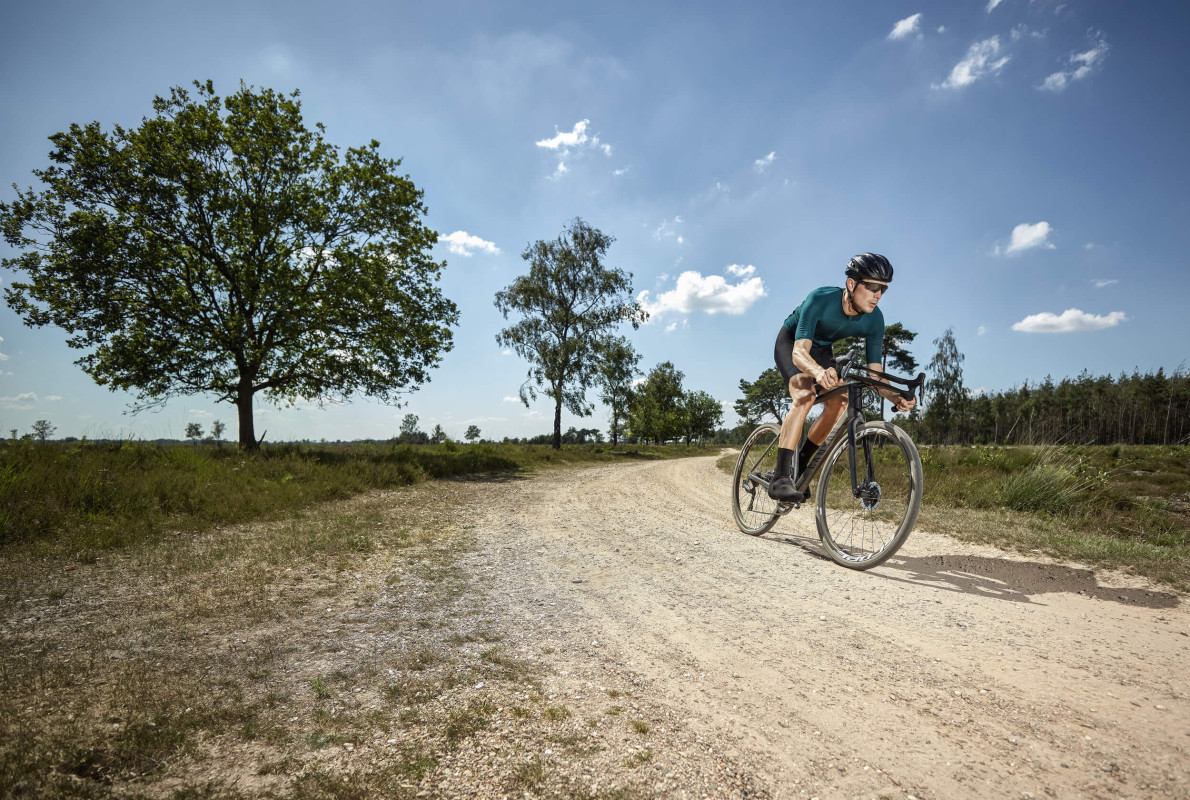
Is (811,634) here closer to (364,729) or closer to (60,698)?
(364,729)

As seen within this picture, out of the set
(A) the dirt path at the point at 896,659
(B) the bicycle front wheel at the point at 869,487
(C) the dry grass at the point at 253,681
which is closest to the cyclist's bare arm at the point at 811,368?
(B) the bicycle front wheel at the point at 869,487

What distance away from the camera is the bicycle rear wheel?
6598 millimetres

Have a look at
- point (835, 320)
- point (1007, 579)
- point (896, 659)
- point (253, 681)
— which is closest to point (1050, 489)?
point (1007, 579)

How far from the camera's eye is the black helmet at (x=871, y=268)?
187 inches

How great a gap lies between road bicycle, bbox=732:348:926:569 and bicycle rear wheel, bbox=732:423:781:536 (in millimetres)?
14

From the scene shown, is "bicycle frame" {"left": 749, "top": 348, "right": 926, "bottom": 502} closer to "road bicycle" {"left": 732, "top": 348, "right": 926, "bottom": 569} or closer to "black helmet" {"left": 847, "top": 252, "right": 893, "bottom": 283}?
"road bicycle" {"left": 732, "top": 348, "right": 926, "bottom": 569}

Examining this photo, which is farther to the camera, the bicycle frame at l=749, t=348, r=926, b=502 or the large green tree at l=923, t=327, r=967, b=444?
the large green tree at l=923, t=327, r=967, b=444

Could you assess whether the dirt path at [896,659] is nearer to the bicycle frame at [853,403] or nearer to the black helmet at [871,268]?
the bicycle frame at [853,403]

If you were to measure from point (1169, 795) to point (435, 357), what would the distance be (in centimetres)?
1998

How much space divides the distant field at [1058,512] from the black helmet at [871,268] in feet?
12.1

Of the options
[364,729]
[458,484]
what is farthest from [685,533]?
[458,484]

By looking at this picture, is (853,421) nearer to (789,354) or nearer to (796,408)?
(796,408)

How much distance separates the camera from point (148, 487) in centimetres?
798

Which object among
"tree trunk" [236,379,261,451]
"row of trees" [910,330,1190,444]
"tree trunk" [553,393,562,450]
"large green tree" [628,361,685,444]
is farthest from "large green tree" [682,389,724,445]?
"tree trunk" [236,379,261,451]
